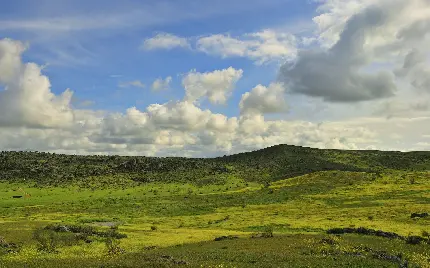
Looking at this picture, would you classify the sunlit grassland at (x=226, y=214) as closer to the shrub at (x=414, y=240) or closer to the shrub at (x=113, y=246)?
the shrub at (x=113, y=246)

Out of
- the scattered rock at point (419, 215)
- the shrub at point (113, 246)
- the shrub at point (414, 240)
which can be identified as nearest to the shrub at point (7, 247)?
the shrub at point (113, 246)

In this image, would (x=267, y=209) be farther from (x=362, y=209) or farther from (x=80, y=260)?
(x=80, y=260)

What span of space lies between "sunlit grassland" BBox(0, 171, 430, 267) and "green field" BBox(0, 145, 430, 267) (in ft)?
0.64

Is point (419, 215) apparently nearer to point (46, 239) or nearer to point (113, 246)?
point (113, 246)

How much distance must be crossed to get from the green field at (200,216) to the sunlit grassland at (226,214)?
194 millimetres

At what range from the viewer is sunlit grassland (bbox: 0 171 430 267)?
4462 centimetres

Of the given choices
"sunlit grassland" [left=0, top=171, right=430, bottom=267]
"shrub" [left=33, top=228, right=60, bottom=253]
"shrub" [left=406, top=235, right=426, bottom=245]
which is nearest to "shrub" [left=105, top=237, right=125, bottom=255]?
"sunlit grassland" [left=0, top=171, right=430, bottom=267]

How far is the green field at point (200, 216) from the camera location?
41500 millimetres

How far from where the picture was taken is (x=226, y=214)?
91.5 metres

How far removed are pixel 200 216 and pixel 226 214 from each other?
5.56 m

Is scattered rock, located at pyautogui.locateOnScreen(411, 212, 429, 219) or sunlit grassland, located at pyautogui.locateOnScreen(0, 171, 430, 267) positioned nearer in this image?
sunlit grassland, located at pyautogui.locateOnScreen(0, 171, 430, 267)

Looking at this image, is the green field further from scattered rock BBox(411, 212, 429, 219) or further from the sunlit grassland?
scattered rock BBox(411, 212, 429, 219)

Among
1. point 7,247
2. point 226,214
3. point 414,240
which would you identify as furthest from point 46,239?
point 226,214

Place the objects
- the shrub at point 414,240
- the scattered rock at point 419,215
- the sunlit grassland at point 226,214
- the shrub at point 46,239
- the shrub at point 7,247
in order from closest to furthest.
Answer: the sunlit grassland at point 226,214 < the shrub at point 7,247 < the shrub at point 46,239 < the shrub at point 414,240 < the scattered rock at point 419,215
